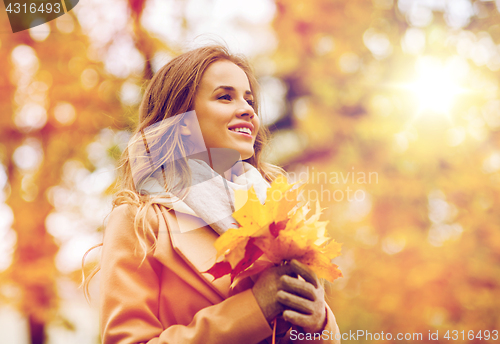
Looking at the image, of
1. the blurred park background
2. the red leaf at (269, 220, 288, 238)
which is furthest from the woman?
the blurred park background

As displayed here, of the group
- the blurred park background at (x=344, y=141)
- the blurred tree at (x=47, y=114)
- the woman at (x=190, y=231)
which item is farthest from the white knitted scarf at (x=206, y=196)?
the blurred tree at (x=47, y=114)

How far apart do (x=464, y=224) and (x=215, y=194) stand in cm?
233

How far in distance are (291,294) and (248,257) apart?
0.54 feet

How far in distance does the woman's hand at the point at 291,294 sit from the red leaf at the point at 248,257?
72 millimetres

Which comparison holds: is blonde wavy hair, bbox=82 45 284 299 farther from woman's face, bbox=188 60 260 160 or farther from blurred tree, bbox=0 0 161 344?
blurred tree, bbox=0 0 161 344

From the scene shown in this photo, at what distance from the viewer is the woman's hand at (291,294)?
3.26ft

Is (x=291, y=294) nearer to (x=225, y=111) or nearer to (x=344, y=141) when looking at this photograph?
(x=225, y=111)

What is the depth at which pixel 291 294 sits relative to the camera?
100cm

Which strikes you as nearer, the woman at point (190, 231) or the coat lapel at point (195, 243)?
the woman at point (190, 231)

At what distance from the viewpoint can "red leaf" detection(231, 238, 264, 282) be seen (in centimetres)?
98

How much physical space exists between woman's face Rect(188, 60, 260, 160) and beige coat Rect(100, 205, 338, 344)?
0.34m

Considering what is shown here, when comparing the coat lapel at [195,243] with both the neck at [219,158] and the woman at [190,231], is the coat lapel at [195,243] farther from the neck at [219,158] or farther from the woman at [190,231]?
the neck at [219,158]

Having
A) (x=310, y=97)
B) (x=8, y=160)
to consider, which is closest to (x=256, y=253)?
(x=310, y=97)

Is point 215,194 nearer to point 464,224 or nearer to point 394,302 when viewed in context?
point 394,302
